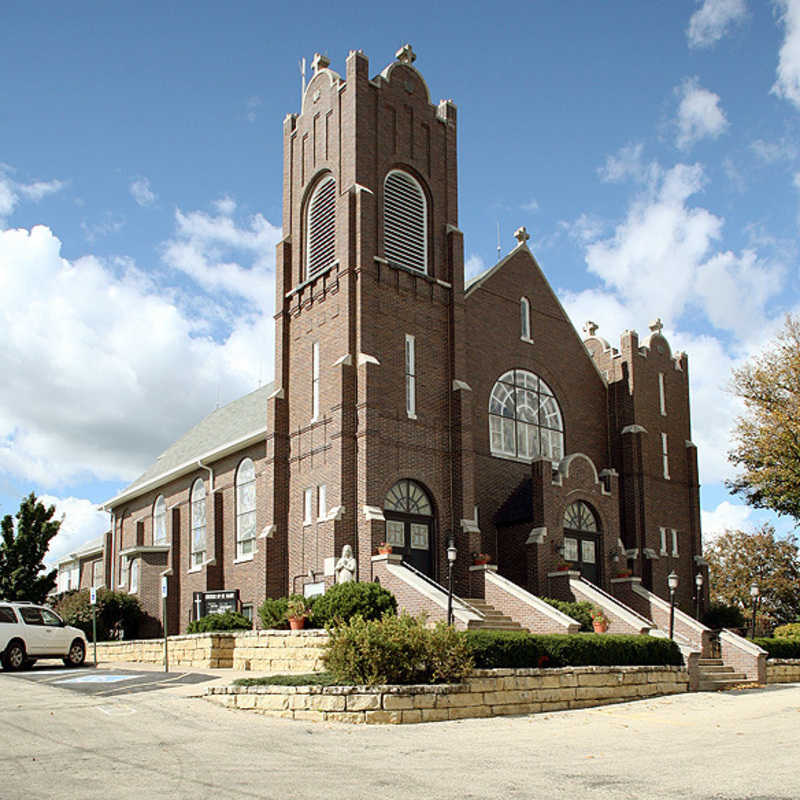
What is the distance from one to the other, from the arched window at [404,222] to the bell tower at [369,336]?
0.14 feet

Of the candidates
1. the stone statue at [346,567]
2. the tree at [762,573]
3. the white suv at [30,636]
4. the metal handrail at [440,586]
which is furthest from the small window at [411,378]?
the tree at [762,573]

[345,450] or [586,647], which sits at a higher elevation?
[345,450]

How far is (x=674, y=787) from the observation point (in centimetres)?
979

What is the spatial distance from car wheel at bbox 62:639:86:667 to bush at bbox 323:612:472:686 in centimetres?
992

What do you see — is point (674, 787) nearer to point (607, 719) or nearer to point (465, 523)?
point (607, 719)

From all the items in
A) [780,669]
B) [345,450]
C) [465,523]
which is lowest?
[780,669]

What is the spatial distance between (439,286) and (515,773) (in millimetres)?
19961

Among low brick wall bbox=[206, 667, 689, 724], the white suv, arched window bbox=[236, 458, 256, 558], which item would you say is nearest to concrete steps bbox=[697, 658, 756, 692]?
low brick wall bbox=[206, 667, 689, 724]

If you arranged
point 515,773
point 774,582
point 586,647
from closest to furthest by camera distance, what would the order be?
1. point 515,773
2. point 586,647
3. point 774,582

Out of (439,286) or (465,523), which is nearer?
(465,523)

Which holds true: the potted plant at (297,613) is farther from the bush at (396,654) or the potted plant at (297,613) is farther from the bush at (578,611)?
the bush at (578,611)

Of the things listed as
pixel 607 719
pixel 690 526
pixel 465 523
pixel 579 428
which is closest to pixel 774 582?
pixel 690 526

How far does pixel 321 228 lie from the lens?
29453 mm

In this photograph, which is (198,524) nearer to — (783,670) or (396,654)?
(783,670)
